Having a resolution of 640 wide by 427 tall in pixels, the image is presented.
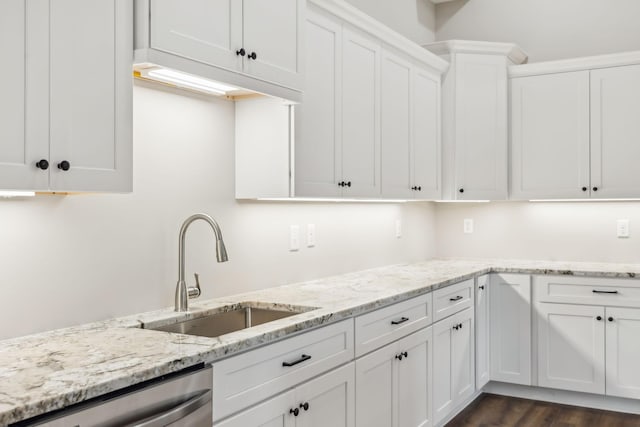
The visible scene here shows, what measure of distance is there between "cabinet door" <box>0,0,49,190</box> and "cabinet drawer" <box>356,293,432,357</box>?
1392 mm

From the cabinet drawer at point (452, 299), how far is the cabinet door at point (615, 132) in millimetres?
1151

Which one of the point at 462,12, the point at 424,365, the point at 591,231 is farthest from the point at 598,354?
the point at 462,12

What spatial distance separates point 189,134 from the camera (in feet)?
8.37

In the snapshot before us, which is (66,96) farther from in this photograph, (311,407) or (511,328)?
(511,328)

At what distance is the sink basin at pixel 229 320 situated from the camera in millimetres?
2332

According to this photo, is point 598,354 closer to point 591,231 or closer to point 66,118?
point 591,231

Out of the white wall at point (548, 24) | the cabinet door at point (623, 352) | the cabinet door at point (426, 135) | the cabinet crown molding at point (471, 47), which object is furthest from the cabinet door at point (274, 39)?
the white wall at point (548, 24)

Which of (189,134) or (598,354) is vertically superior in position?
(189,134)

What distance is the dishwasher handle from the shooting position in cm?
153

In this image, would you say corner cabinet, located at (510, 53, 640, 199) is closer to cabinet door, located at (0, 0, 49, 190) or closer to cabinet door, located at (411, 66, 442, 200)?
cabinet door, located at (411, 66, 442, 200)

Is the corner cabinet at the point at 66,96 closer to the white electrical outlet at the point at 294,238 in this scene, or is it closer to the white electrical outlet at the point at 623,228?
the white electrical outlet at the point at 294,238

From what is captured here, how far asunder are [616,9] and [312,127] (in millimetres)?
2826

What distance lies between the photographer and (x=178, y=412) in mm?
1613

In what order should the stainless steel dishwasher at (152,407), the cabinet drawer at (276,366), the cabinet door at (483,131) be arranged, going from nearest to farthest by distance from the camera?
the stainless steel dishwasher at (152,407), the cabinet drawer at (276,366), the cabinet door at (483,131)
